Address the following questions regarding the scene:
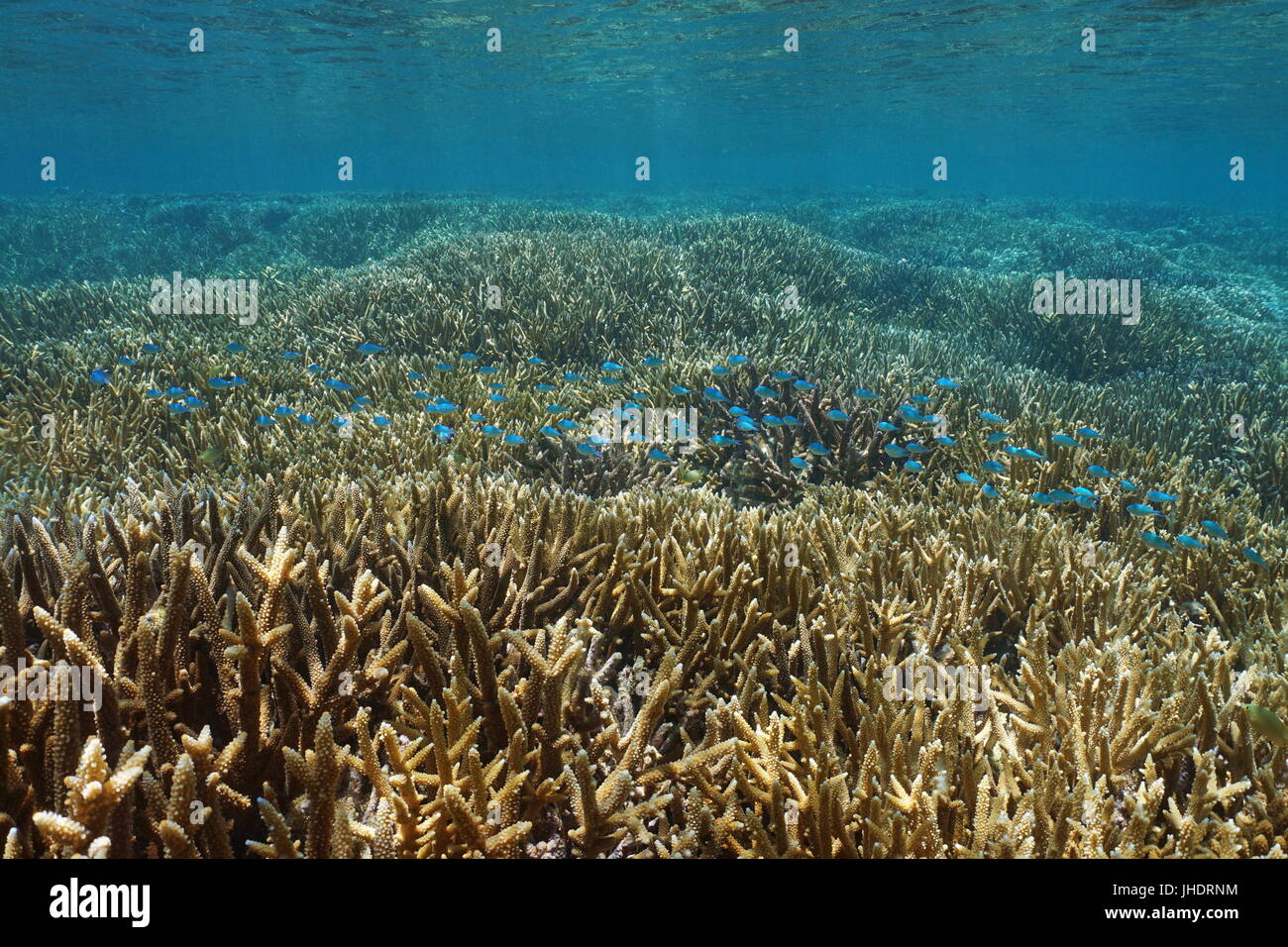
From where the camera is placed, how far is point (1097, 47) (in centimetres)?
3073

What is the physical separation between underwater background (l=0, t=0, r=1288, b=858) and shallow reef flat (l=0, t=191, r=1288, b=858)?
26 mm

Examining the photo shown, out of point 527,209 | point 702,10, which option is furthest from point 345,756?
point 702,10

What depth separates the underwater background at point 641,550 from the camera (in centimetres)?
226

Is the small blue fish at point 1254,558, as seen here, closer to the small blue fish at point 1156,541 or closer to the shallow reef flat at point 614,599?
the shallow reef flat at point 614,599

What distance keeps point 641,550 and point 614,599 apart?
304 millimetres

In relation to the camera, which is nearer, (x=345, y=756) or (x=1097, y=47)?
(x=345, y=756)

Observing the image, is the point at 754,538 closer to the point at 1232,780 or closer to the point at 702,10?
the point at 1232,780

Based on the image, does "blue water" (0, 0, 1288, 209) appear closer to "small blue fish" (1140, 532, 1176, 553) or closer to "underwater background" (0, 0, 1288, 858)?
"underwater background" (0, 0, 1288, 858)

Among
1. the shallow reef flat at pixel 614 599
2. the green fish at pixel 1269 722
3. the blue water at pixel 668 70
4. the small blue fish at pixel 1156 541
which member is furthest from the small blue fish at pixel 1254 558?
the blue water at pixel 668 70

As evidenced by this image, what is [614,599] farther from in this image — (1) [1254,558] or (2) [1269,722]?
(1) [1254,558]

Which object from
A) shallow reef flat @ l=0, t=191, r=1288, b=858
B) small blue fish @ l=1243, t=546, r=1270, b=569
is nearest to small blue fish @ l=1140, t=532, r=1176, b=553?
shallow reef flat @ l=0, t=191, r=1288, b=858

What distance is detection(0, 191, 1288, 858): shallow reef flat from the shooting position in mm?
2221

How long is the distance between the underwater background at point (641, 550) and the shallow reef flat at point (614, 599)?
3cm

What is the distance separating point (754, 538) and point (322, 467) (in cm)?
397
